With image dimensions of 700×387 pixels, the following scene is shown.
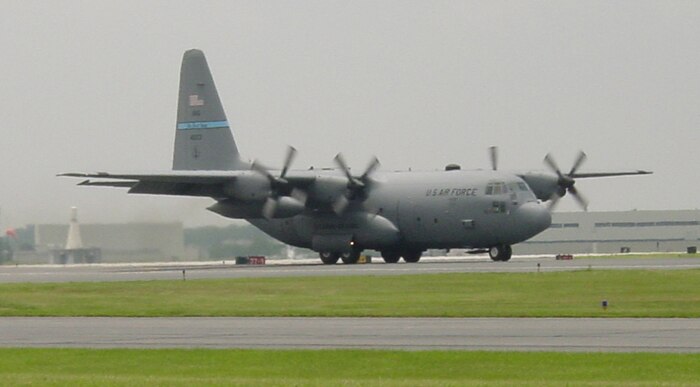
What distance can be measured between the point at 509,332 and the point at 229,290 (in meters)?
21.7

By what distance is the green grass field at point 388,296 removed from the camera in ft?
A: 121

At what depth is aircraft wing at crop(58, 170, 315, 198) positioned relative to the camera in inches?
2625

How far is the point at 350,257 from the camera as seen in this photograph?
7331cm

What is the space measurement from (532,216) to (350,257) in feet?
35.4

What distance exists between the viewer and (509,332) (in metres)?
28.0

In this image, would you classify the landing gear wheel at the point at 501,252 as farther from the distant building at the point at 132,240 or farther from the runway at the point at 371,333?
the runway at the point at 371,333

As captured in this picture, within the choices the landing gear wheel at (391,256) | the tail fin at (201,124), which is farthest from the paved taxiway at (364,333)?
the tail fin at (201,124)

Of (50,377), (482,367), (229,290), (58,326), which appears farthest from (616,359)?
(229,290)

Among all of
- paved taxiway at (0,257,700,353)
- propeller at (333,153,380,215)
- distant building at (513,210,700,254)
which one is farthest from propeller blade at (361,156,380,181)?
distant building at (513,210,700,254)

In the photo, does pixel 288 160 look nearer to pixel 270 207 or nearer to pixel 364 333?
pixel 270 207

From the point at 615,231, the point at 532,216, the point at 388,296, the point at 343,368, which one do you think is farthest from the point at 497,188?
the point at 615,231

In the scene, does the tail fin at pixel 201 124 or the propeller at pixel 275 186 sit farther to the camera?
the tail fin at pixel 201 124

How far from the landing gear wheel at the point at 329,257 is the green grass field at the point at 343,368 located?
1903 inches

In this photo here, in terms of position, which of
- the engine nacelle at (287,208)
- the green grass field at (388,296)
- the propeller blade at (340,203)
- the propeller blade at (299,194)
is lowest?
the green grass field at (388,296)
